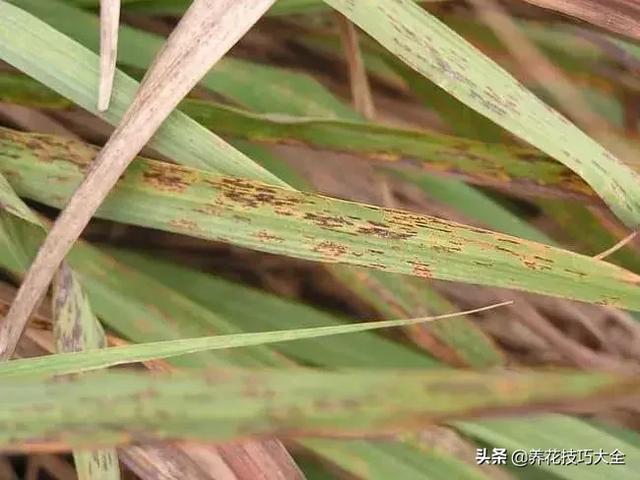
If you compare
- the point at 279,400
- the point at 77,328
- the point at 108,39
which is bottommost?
the point at 279,400

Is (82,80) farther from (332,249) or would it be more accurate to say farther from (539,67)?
(539,67)

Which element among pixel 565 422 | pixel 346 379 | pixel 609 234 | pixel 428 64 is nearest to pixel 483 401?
pixel 346 379

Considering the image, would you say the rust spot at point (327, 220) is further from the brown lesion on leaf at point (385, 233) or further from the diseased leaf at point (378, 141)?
the diseased leaf at point (378, 141)

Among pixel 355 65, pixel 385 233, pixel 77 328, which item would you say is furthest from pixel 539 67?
pixel 77 328

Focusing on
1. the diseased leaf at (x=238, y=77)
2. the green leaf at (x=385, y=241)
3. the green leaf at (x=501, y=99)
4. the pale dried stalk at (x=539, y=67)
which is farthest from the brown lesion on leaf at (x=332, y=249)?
the pale dried stalk at (x=539, y=67)

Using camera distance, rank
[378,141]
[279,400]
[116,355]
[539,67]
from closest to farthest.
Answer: [279,400] → [116,355] → [378,141] → [539,67]

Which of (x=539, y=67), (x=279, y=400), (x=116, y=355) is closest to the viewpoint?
(x=279, y=400)

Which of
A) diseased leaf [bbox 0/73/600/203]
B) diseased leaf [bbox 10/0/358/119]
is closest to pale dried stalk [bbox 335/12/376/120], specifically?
diseased leaf [bbox 10/0/358/119]

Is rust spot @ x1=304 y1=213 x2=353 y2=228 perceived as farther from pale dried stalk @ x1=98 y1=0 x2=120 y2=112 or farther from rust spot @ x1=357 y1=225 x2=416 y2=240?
pale dried stalk @ x1=98 y1=0 x2=120 y2=112
